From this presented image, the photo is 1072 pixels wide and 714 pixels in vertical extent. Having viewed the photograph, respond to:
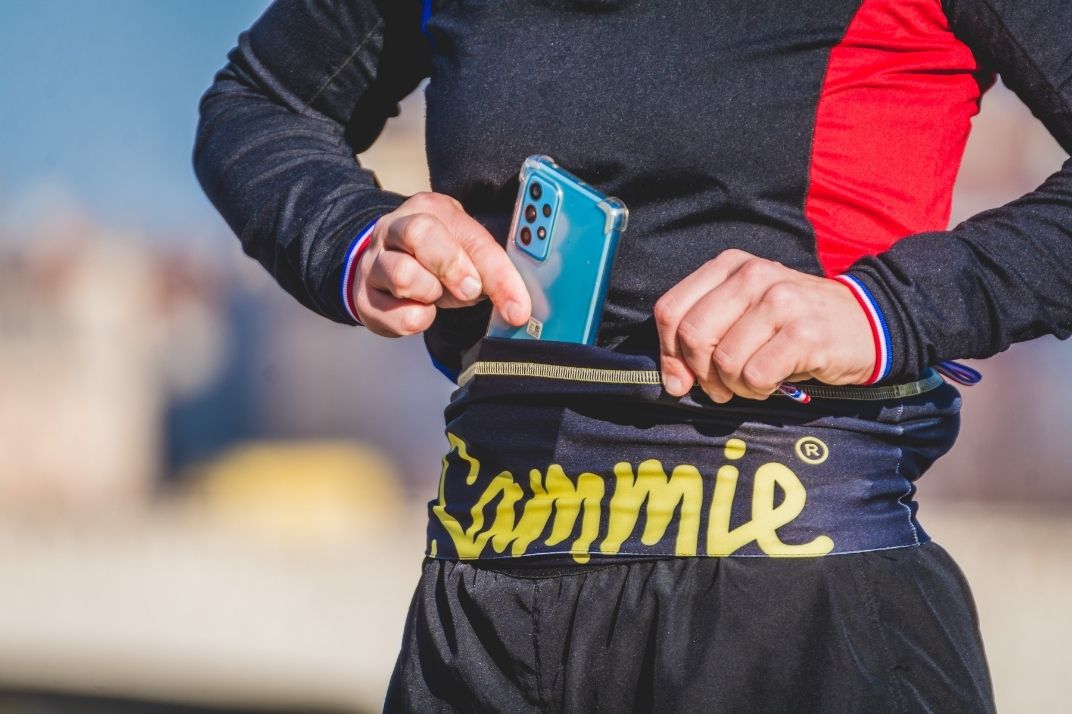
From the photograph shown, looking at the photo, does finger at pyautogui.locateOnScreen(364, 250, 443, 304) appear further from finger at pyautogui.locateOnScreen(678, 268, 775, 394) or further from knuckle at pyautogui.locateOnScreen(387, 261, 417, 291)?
finger at pyautogui.locateOnScreen(678, 268, 775, 394)

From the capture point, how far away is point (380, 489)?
3148 mm

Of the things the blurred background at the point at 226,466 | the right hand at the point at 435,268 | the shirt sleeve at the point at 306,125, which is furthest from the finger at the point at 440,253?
the blurred background at the point at 226,466

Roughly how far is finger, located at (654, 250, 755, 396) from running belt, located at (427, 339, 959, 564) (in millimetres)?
28

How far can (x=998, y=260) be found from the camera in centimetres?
63

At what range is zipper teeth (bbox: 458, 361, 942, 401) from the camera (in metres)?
0.66

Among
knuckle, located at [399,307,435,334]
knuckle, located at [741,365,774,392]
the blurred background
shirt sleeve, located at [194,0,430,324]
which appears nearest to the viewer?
knuckle, located at [741,365,774,392]

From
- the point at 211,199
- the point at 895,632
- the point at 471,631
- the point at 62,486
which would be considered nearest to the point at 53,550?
the point at 62,486

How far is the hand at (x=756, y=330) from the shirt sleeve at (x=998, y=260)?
0.09ft

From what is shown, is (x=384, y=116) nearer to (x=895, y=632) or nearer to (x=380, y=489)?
(x=895, y=632)

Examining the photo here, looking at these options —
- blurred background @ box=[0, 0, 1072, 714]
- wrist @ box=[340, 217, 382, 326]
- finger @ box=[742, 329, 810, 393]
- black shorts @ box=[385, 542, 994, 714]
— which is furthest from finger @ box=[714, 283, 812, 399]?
blurred background @ box=[0, 0, 1072, 714]

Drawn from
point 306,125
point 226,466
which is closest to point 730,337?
point 306,125

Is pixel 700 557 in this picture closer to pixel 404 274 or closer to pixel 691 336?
pixel 691 336

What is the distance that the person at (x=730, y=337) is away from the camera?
0.62 metres

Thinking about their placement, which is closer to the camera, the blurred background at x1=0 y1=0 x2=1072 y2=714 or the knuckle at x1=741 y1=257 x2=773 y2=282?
the knuckle at x1=741 y1=257 x2=773 y2=282
